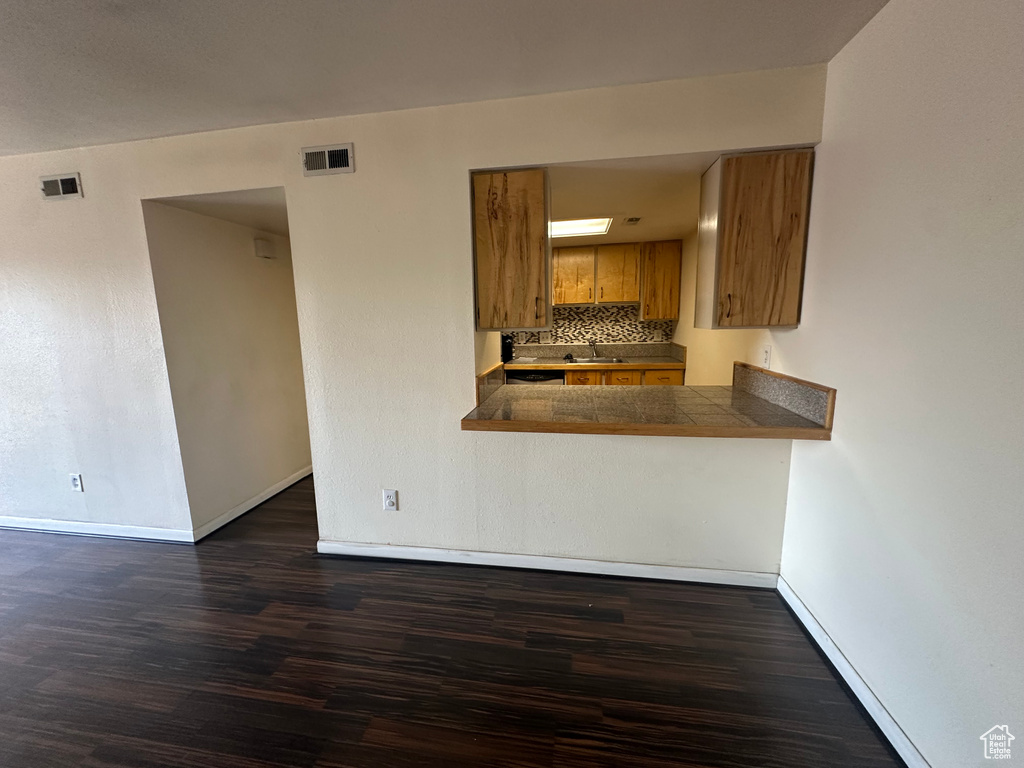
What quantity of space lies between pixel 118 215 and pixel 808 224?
12.1 ft

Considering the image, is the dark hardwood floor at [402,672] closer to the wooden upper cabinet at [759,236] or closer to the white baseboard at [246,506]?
the white baseboard at [246,506]

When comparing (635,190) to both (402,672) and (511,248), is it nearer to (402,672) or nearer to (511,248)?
(511,248)

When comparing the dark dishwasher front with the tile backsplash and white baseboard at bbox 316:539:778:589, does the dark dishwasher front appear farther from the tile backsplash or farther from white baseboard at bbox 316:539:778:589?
white baseboard at bbox 316:539:778:589

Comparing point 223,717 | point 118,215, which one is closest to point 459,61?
point 118,215

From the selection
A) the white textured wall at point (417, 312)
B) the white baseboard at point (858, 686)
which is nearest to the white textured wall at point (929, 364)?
the white baseboard at point (858, 686)

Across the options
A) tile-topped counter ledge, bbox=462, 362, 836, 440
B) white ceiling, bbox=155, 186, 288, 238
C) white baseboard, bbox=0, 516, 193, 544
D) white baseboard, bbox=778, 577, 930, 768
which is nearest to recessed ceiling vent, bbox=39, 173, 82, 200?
white ceiling, bbox=155, 186, 288, 238

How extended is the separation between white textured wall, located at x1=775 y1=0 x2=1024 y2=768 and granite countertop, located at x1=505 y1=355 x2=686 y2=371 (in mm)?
2348

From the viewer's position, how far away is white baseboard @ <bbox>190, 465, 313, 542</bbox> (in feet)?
8.68

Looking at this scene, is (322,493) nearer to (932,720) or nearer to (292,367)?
(292,367)

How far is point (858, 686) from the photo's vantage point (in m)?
1.42

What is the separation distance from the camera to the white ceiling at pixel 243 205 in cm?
221

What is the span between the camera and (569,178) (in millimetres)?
2057

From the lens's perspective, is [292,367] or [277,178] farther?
[292,367]

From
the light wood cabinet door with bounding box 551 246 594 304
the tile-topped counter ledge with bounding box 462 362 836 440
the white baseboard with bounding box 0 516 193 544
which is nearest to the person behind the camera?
the tile-topped counter ledge with bounding box 462 362 836 440
